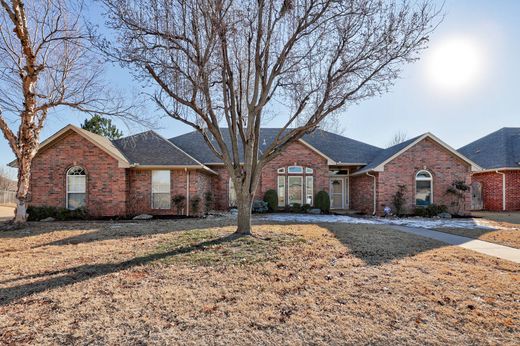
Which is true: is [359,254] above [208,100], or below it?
below

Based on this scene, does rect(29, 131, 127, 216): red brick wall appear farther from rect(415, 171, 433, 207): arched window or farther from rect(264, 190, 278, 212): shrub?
rect(415, 171, 433, 207): arched window

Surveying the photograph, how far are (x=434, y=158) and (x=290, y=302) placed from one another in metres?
16.2

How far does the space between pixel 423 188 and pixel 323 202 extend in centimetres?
556

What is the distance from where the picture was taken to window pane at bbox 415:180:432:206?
17188 mm

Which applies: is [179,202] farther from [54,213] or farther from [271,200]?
[54,213]

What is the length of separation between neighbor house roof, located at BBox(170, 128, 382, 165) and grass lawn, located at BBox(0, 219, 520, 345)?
12119 mm

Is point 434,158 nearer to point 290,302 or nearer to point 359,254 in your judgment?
point 359,254

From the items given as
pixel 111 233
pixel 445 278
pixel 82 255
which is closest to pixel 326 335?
pixel 445 278

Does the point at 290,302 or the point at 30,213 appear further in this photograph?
the point at 30,213

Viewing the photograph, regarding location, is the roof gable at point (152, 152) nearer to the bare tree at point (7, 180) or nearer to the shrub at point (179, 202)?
the shrub at point (179, 202)

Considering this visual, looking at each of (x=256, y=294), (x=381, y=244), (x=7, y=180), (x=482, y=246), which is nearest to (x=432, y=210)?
(x=482, y=246)

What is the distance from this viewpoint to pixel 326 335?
10.8 ft

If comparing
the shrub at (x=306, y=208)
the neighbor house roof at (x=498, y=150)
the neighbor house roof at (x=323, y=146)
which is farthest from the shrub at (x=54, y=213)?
the neighbor house roof at (x=498, y=150)

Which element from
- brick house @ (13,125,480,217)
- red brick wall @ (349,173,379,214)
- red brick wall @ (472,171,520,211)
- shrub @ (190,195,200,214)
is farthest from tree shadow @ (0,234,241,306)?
red brick wall @ (472,171,520,211)
